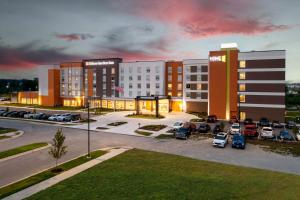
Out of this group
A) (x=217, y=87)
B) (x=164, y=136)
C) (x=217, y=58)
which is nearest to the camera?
(x=164, y=136)

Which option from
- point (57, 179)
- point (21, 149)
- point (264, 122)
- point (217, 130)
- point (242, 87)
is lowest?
point (57, 179)

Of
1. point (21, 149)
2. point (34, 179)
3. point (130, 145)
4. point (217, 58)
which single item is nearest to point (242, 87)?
point (217, 58)

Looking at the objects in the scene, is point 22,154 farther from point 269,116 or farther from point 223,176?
point 269,116

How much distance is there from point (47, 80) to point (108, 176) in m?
77.2

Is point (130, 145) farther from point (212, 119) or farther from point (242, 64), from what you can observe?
point (242, 64)

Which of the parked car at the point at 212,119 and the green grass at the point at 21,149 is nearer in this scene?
the green grass at the point at 21,149

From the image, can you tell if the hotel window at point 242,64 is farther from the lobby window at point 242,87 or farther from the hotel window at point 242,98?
the hotel window at point 242,98

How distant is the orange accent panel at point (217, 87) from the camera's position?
2267 inches

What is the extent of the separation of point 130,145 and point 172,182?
15.2 metres

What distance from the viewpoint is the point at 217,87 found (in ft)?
191

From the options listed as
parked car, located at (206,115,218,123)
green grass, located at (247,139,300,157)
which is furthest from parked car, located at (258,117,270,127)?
green grass, located at (247,139,300,157)

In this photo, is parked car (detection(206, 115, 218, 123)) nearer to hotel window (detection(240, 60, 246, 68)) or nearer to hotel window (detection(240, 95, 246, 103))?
hotel window (detection(240, 95, 246, 103))

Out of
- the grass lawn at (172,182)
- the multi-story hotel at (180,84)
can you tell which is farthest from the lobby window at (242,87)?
the grass lawn at (172,182)

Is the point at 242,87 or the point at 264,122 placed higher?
the point at 242,87
